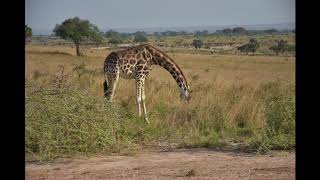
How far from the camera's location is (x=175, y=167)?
6.78 m

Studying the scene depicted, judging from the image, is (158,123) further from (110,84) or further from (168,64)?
(168,64)

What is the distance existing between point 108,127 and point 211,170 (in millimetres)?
1854

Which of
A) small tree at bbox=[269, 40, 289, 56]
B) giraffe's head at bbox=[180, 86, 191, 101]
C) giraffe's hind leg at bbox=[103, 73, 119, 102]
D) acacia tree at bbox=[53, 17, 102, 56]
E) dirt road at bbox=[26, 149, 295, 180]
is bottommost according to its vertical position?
dirt road at bbox=[26, 149, 295, 180]

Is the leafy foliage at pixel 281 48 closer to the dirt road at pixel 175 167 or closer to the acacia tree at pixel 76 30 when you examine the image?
the acacia tree at pixel 76 30

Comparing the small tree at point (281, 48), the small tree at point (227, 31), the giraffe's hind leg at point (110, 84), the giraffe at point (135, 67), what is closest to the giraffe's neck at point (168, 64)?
the giraffe at point (135, 67)

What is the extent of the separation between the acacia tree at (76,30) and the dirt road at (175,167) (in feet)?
84.1

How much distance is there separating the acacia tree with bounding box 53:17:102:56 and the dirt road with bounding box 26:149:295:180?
2564 centimetres

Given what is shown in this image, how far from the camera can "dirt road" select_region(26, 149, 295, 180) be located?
6.43m

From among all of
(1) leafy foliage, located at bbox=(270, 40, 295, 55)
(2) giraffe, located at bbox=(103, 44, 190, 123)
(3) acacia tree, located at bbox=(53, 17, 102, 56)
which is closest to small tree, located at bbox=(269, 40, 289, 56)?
(1) leafy foliage, located at bbox=(270, 40, 295, 55)

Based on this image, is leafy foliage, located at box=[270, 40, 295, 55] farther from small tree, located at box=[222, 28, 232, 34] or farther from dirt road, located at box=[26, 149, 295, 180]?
small tree, located at box=[222, 28, 232, 34]

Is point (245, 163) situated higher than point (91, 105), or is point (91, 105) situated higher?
point (91, 105)
